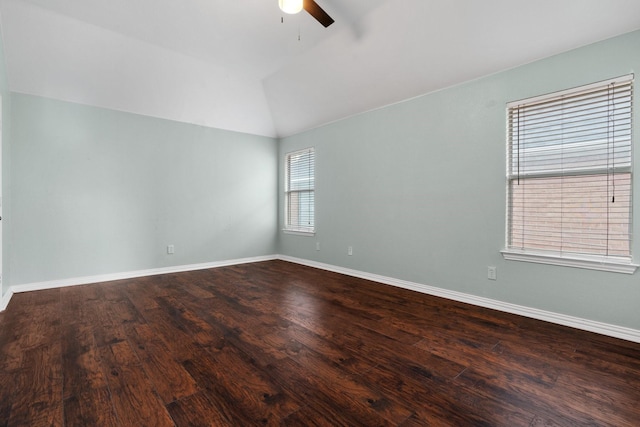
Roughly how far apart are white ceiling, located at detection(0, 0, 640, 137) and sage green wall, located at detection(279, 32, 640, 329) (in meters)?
0.19

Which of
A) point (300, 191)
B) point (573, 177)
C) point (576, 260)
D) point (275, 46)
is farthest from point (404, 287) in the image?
point (275, 46)

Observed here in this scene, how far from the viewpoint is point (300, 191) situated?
5.33m

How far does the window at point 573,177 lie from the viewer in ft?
7.54

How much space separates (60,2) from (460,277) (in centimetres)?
477

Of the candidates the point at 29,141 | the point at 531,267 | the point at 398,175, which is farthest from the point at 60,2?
the point at 531,267

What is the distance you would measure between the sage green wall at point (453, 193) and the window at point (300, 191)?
1.38 ft

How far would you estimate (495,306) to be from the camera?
9.50ft

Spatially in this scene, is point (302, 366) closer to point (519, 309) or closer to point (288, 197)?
point (519, 309)

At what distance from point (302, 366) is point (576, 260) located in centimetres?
237

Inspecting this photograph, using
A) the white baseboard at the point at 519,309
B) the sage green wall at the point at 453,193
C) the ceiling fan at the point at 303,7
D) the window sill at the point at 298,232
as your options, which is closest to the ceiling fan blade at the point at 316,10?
the ceiling fan at the point at 303,7

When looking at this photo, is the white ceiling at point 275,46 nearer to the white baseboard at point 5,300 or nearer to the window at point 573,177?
the window at point 573,177

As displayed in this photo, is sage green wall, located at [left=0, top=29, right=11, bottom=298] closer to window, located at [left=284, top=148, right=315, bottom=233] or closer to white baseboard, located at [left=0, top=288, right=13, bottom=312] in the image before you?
white baseboard, located at [left=0, top=288, right=13, bottom=312]

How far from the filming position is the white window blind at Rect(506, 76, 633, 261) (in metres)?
2.30

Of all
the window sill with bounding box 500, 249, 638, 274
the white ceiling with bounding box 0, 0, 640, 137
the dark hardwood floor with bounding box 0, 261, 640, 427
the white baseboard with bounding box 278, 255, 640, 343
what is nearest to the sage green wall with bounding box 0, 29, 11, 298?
the white ceiling with bounding box 0, 0, 640, 137
